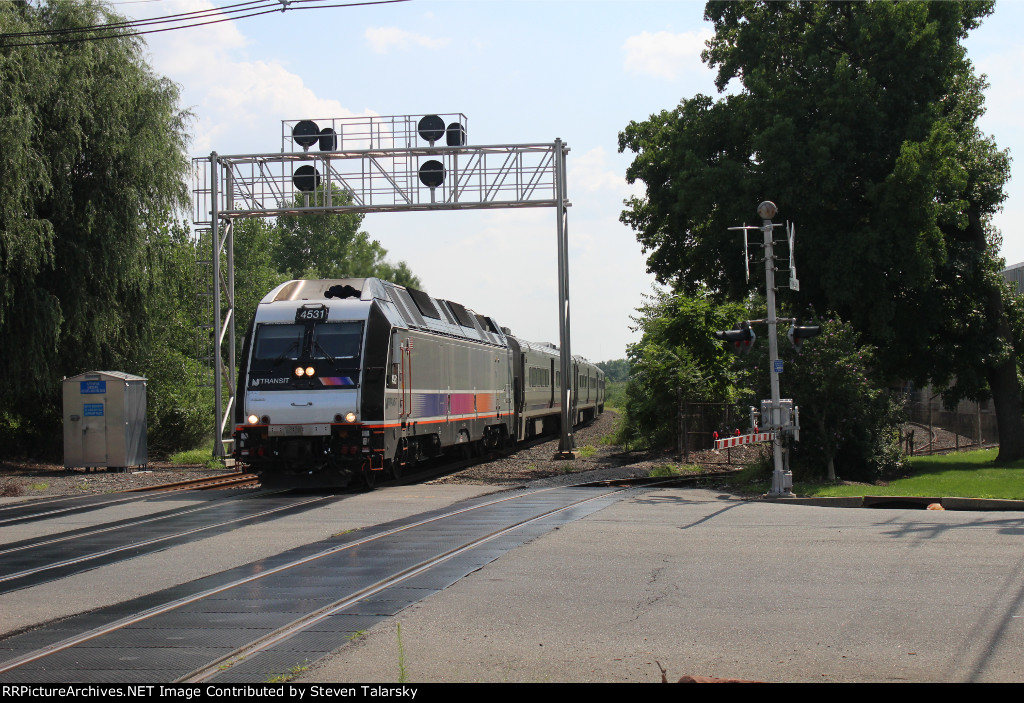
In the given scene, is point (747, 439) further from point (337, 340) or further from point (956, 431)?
point (956, 431)

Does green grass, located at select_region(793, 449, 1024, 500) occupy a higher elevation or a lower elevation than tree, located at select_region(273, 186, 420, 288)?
lower

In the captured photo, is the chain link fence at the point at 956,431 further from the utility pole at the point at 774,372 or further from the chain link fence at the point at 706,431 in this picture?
the utility pole at the point at 774,372

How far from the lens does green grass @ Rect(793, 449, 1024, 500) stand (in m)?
18.1

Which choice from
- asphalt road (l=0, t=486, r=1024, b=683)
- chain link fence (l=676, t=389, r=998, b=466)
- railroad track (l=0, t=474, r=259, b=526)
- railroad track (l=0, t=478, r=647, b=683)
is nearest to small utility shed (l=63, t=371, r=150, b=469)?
railroad track (l=0, t=474, r=259, b=526)

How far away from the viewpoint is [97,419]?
2441 centimetres

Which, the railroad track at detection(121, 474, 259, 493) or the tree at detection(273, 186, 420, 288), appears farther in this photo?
the tree at detection(273, 186, 420, 288)

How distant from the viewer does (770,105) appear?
24953mm

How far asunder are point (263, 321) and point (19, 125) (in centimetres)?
948

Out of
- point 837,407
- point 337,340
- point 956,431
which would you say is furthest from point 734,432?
point 337,340

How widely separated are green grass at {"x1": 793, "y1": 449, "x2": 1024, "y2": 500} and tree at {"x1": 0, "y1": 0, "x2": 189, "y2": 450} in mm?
18452

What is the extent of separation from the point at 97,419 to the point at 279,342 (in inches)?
283

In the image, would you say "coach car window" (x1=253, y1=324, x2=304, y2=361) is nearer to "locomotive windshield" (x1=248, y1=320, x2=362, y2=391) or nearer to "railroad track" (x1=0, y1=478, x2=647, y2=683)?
"locomotive windshield" (x1=248, y1=320, x2=362, y2=391)
